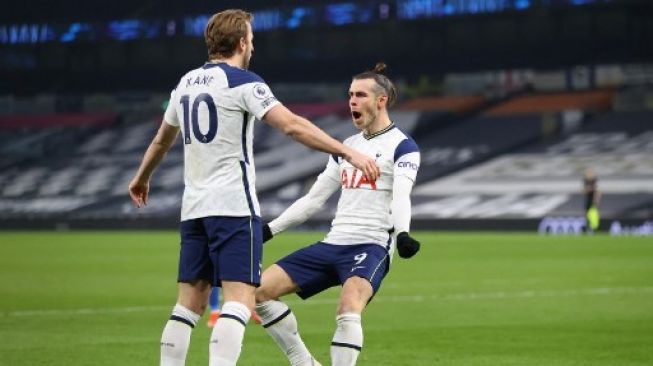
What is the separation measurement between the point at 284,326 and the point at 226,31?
2098 mm

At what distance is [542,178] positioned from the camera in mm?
44719

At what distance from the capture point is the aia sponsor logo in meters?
9.13

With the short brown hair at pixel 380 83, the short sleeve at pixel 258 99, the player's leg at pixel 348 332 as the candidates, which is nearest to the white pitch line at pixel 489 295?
the short brown hair at pixel 380 83

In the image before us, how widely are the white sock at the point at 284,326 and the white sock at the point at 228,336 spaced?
3.48ft

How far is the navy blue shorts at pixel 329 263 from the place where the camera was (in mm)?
9008

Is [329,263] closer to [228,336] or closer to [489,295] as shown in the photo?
[228,336]

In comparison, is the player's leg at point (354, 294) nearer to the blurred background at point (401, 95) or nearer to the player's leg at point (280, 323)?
the player's leg at point (280, 323)

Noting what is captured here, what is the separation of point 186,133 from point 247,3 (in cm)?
3999

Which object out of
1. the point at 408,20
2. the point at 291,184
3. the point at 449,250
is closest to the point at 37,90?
the point at 291,184

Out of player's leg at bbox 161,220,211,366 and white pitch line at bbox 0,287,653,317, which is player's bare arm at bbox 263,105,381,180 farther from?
white pitch line at bbox 0,287,653,317

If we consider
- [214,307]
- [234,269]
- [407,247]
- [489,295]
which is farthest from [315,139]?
[489,295]

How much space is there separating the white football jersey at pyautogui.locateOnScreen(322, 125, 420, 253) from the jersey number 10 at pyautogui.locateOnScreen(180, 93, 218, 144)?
144 centimetres

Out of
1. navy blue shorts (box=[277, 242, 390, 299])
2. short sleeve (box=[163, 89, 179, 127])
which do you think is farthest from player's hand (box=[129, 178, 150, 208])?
navy blue shorts (box=[277, 242, 390, 299])

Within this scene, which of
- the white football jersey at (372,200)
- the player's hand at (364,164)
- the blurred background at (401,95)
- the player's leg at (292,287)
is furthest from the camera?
the blurred background at (401,95)
